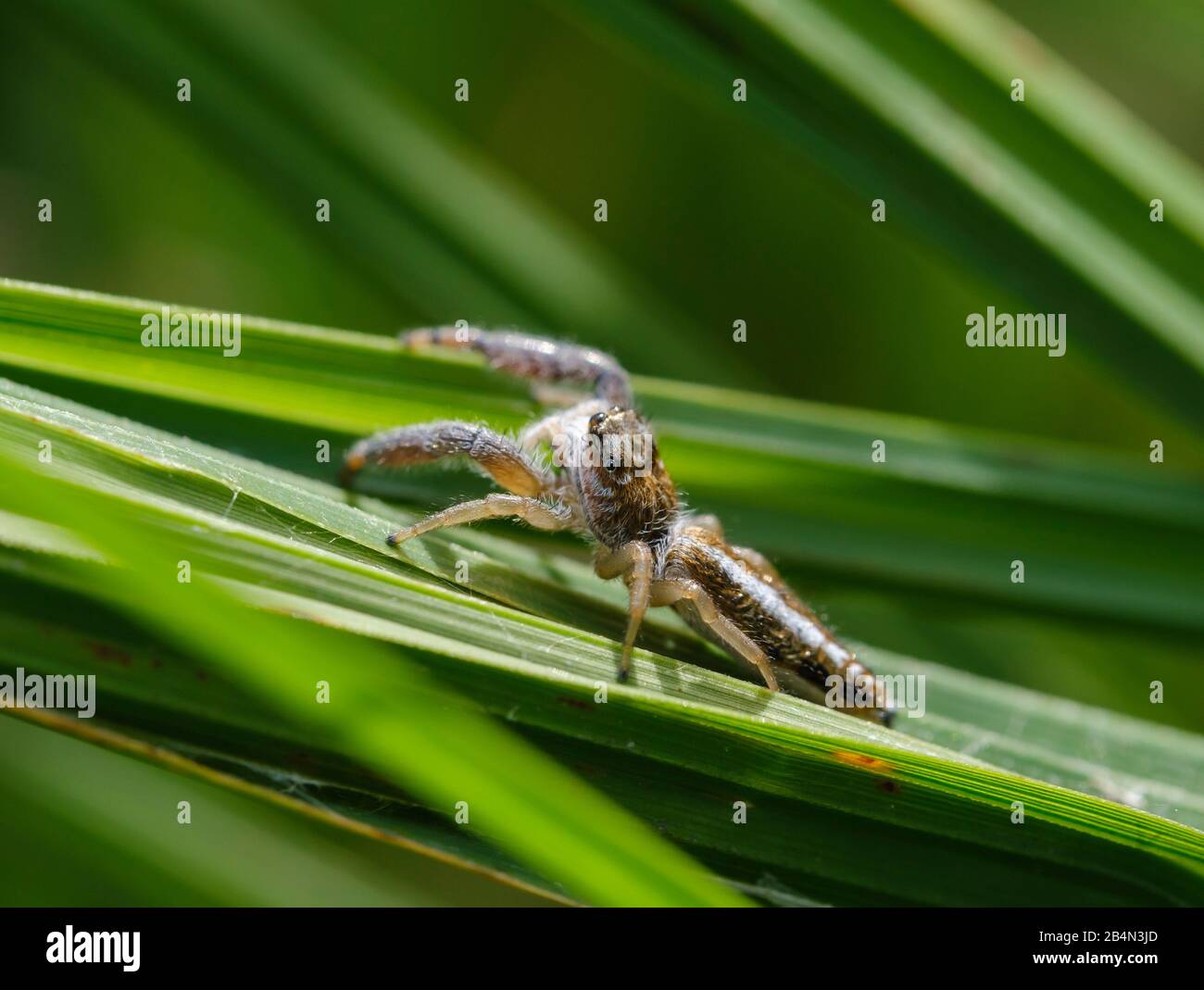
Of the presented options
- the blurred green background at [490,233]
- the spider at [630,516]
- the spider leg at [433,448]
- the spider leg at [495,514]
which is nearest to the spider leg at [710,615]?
the spider at [630,516]

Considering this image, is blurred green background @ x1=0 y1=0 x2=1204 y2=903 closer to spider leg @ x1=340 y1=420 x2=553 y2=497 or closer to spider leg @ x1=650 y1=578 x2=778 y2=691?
spider leg @ x1=650 y1=578 x2=778 y2=691

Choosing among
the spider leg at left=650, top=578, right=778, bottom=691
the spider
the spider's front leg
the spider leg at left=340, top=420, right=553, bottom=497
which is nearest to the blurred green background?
the spider

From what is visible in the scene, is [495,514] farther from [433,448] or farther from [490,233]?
[490,233]

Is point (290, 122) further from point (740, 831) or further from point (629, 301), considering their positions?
point (740, 831)

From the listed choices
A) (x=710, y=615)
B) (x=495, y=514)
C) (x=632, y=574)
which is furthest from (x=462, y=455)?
(x=710, y=615)

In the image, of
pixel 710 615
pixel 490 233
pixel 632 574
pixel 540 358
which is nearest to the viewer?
pixel 710 615

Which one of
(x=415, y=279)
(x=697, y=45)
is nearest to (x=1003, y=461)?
(x=697, y=45)
